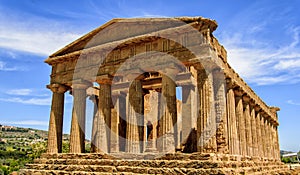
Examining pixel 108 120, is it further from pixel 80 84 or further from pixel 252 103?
pixel 252 103

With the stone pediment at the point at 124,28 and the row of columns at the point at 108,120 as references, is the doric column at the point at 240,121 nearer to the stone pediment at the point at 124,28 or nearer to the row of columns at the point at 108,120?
the row of columns at the point at 108,120

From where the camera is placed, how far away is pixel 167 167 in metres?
14.6

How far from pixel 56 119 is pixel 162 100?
8.02 metres

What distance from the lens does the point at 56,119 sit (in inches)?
834

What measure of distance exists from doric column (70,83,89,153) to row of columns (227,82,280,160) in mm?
9987

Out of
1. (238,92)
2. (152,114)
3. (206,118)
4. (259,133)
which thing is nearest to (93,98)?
(152,114)

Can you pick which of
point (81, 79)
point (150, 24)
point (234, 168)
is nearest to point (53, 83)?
point (81, 79)

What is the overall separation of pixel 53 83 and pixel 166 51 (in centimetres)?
934

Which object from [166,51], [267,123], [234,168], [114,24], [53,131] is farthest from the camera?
[267,123]

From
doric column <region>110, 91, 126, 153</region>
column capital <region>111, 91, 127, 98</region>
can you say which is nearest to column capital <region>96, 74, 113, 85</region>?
column capital <region>111, 91, 127, 98</region>

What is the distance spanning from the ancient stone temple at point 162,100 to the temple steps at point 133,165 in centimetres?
5

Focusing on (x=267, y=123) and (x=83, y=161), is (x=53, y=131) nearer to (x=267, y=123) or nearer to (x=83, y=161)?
(x=83, y=161)

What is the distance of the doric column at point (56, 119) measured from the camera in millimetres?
20766

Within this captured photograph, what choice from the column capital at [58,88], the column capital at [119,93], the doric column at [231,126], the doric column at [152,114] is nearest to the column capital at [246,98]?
the doric column at [231,126]
